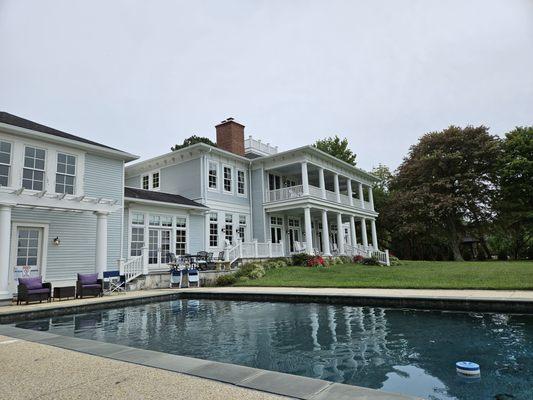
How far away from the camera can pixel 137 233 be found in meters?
16.4

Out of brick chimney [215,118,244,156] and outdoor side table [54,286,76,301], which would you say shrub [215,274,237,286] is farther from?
brick chimney [215,118,244,156]

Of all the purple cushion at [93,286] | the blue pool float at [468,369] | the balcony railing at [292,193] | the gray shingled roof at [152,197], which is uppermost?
the balcony railing at [292,193]

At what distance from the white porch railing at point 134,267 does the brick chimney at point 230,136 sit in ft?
34.0

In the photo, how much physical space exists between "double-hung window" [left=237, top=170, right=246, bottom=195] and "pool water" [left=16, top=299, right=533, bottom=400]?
1304 cm

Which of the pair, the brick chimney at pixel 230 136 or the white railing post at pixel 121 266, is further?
the brick chimney at pixel 230 136

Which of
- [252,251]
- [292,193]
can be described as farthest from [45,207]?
[292,193]

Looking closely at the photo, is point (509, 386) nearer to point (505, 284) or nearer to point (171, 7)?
point (505, 284)

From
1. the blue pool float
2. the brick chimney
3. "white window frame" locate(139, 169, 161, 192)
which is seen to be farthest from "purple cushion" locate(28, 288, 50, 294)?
the brick chimney

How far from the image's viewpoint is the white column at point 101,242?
13273mm

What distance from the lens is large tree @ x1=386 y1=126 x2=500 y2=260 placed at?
1112 inches

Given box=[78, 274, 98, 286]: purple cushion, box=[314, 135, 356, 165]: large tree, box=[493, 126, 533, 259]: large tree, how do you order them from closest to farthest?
1. box=[78, 274, 98, 286]: purple cushion
2. box=[493, 126, 533, 259]: large tree
3. box=[314, 135, 356, 165]: large tree

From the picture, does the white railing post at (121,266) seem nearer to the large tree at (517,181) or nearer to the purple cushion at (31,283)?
the purple cushion at (31,283)

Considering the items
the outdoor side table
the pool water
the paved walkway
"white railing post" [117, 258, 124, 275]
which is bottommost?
the pool water

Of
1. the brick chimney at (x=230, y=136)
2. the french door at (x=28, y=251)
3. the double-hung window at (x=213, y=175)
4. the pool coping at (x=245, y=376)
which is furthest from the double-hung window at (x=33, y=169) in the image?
the brick chimney at (x=230, y=136)
